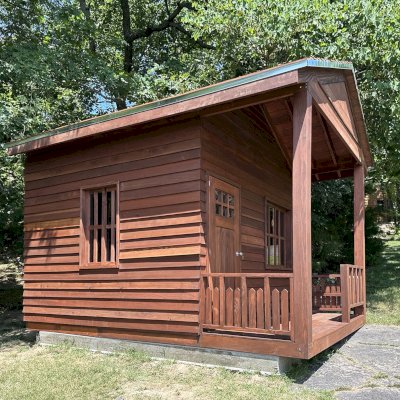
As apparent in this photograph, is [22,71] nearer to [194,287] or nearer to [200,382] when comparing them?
[194,287]

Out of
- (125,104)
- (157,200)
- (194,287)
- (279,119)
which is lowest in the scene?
(194,287)

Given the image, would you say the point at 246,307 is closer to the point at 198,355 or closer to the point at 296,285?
the point at 296,285

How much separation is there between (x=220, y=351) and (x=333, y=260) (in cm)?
1090

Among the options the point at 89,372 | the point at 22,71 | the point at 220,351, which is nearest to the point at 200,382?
the point at 220,351

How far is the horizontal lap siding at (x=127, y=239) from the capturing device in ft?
20.4

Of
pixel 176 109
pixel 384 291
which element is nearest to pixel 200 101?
pixel 176 109

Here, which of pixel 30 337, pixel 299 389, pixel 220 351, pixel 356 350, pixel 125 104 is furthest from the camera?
pixel 125 104

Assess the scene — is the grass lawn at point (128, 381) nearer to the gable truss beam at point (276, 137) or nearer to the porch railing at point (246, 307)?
the porch railing at point (246, 307)

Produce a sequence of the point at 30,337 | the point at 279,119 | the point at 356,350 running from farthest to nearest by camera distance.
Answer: the point at 30,337 → the point at 279,119 → the point at 356,350

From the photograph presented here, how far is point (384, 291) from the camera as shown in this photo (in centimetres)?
1275

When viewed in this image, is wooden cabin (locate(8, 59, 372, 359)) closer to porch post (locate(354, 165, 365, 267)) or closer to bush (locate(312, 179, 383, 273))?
porch post (locate(354, 165, 365, 267))

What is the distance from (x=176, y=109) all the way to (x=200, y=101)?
1.19ft

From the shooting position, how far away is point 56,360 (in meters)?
6.59

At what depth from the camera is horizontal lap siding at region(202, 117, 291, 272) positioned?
6605 mm
